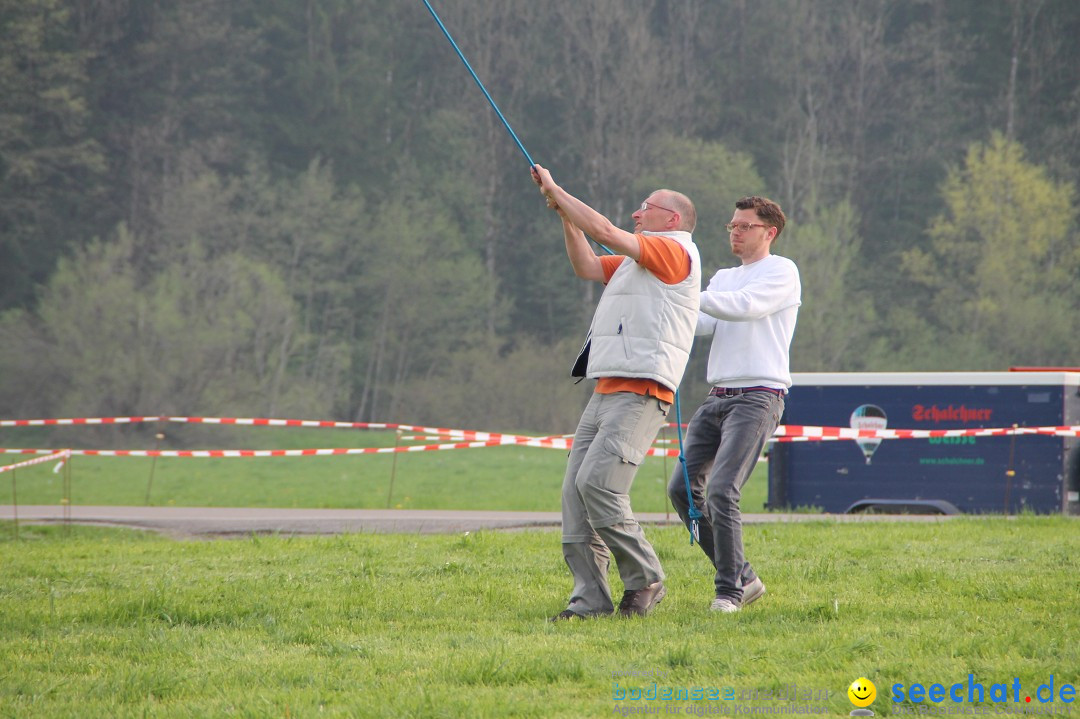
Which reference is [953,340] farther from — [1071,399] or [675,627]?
[675,627]

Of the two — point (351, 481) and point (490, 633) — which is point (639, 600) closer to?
point (490, 633)

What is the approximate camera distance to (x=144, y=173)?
47000 mm

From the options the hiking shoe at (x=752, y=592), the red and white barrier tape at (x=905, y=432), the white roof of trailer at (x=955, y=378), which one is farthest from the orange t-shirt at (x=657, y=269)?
the white roof of trailer at (x=955, y=378)

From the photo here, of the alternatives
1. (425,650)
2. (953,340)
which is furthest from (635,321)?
(953,340)

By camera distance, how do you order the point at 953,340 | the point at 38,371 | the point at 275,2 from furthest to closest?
the point at 275,2 < the point at 953,340 < the point at 38,371

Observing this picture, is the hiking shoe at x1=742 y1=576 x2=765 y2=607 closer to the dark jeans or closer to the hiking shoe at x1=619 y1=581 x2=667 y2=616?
the dark jeans

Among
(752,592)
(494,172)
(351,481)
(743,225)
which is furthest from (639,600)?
(494,172)

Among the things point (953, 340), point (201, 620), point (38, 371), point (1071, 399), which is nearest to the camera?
point (201, 620)

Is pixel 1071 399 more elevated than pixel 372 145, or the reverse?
pixel 372 145

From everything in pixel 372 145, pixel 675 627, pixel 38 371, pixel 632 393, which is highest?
pixel 372 145

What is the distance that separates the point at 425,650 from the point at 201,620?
1272mm

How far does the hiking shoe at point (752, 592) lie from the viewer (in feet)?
20.7

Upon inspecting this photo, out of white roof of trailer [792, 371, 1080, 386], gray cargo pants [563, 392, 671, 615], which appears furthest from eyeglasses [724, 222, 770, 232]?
white roof of trailer [792, 371, 1080, 386]

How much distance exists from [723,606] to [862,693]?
177 cm
